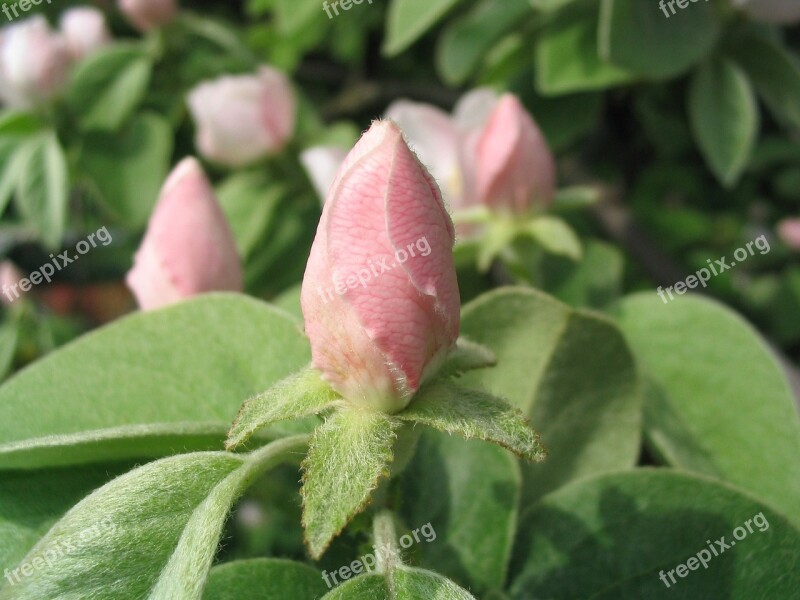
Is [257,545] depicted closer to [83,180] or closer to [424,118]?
[83,180]

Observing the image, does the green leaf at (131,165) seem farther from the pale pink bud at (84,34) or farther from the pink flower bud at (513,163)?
the pink flower bud at (513,163)

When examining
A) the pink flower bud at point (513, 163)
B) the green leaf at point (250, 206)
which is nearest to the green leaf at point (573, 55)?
the pink flower bud at point (513, 163)

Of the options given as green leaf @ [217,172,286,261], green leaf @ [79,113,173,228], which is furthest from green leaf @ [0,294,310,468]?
green leaf @ [79,113,173,228]

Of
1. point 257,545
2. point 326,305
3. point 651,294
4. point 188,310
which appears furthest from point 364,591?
point 257,545

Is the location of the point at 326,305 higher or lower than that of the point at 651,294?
higher

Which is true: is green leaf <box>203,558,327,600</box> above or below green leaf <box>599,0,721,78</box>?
below

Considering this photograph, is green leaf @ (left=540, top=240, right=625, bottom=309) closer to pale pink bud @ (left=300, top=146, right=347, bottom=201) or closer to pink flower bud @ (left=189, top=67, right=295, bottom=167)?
pale pink bud @ (left=300, top=146, right=347, bottom=201)

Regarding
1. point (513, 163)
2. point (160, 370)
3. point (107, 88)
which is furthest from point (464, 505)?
point (107, 88)
